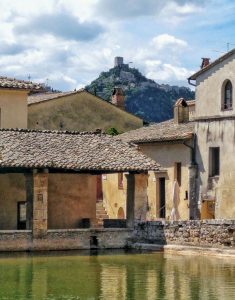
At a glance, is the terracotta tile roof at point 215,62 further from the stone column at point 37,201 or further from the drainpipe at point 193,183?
the stone column at point 37,201

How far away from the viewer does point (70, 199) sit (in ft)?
116

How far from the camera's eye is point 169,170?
A: 42125 mm

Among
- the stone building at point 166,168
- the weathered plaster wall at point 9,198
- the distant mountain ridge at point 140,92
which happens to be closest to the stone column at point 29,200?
the weathered plaster wall at point 9,198

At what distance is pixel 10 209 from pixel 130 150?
18.0 feet

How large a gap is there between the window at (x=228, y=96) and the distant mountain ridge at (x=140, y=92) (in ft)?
226

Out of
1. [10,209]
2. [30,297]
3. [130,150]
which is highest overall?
[130,150]

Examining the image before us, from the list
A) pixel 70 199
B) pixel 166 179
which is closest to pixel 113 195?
pixel 166 179

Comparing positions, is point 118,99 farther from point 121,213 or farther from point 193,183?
point 193,183

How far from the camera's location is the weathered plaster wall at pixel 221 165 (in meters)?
38.4

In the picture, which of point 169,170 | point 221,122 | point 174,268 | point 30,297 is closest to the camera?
point 30,297

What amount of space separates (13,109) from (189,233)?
40.1 feet

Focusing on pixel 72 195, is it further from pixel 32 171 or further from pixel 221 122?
pixel 221 122

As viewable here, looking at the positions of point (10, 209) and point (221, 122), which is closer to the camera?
point (10, 209)

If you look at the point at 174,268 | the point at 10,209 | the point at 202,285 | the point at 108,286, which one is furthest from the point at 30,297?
the point at 10,209
